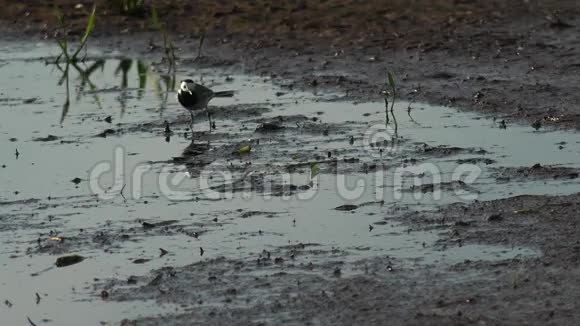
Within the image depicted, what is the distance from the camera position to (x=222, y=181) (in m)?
9.35

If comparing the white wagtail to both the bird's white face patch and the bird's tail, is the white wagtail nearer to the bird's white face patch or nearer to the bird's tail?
the bird's white face patch

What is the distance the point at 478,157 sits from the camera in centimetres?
958

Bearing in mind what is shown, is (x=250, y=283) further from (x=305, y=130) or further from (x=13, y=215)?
(x=305, y=130)

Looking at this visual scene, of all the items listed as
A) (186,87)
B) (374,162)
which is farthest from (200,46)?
(374,162)

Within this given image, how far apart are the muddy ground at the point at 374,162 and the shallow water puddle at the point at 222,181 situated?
66 mm

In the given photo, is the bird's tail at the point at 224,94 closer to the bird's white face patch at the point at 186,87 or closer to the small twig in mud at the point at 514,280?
the bird's white face patch at the point at 186,87

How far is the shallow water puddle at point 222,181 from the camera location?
24.7 feet

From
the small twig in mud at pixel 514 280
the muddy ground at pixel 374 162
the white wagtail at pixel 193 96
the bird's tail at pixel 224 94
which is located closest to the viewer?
the muddy ground at pixel 374 162

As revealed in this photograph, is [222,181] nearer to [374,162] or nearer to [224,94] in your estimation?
[374,162]

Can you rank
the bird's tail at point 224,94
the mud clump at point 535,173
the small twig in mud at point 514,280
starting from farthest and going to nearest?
the bird's tail at point 224,94, the mud clump at point 535,173, the small twig in mud at point 514,280

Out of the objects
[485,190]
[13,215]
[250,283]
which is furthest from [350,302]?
[13,215]

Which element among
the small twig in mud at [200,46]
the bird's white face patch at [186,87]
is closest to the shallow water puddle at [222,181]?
the bird's white face patch at [186,87]

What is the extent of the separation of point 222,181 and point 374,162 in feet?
3.64

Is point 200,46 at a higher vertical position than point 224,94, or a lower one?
higher
